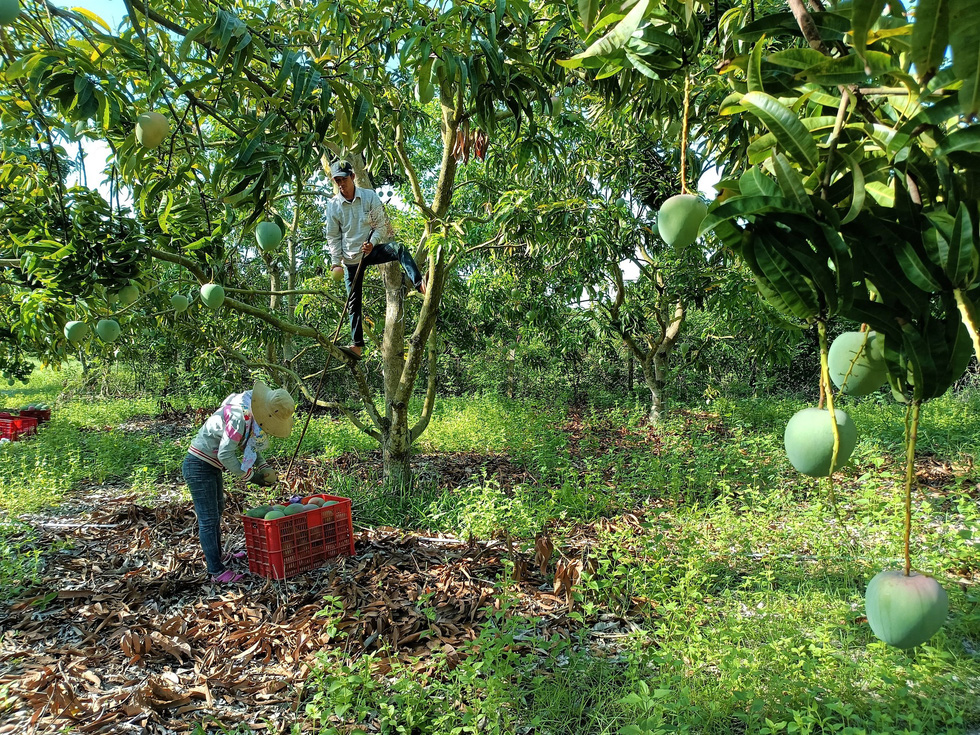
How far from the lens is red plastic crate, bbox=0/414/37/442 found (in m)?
7.20

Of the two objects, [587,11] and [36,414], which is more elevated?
[587,11]

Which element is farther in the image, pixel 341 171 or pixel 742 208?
pixel 341 171

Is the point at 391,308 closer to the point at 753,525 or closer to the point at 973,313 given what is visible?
the point at 753,525

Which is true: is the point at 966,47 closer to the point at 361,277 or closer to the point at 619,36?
the point at 619,36

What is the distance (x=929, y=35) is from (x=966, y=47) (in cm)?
4

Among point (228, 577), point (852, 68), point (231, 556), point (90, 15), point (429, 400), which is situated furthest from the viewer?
point (429, 400)

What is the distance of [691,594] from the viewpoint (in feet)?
8.71

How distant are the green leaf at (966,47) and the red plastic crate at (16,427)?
28.9ft

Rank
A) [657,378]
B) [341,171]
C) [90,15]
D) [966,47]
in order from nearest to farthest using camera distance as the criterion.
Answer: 1. [966,47]
2. [90,15]
3. [341,171]
4. [657,378]

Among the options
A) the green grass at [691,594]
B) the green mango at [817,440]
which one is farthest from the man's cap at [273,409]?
the green mango at [817,440]

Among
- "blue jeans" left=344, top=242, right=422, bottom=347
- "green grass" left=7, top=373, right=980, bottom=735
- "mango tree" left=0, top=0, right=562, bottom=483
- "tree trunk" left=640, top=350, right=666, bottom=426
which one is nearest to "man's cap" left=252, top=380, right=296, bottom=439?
"mango tree" left=0, top=0, right=562, bottom=483

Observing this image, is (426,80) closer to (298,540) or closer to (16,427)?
(298,540)

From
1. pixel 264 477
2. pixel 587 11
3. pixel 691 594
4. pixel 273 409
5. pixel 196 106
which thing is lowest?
pixel 691 594

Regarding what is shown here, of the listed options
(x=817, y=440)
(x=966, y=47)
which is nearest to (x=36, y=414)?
(x=817, y=440)
